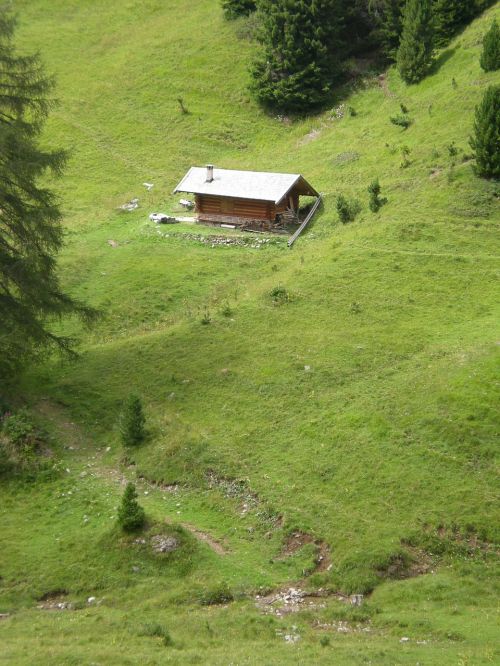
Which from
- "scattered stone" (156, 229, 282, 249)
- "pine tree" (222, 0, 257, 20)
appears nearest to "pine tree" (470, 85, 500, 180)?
"scattered stone" (156, 229, 282, 249)

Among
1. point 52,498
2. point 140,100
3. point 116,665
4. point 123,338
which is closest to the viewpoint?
point 116,665

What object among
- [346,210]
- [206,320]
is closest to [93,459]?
[206,320]

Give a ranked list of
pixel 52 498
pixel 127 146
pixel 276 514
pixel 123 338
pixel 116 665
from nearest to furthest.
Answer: pixel 116 665, pixel 276 514, pixel 52 498, pixel 123 338, pixel 127 146

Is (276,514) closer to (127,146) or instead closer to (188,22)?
(127,146)

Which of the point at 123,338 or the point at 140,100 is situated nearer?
the point at 123,338

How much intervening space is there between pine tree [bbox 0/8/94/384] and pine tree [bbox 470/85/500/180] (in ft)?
81.1

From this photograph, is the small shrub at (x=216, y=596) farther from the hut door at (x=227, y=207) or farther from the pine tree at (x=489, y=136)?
the hut door at (x=227, y=207)

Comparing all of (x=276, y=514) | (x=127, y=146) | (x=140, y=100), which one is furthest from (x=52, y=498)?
(x=140, y=100)

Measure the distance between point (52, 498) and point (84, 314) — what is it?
33.3 ft

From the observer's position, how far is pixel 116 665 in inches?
673

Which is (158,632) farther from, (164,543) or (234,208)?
(234,208)

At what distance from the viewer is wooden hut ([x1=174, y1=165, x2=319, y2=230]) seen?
49.6 metres

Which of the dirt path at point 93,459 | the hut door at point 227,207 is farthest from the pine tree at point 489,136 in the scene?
the dirt path at point 93,459

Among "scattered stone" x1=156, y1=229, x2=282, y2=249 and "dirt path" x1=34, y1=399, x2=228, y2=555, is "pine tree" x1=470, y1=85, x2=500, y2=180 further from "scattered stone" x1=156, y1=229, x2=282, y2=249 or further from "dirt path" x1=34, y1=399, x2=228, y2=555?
"dirt path" x1=34, y1=399, x2=228, y2=555
